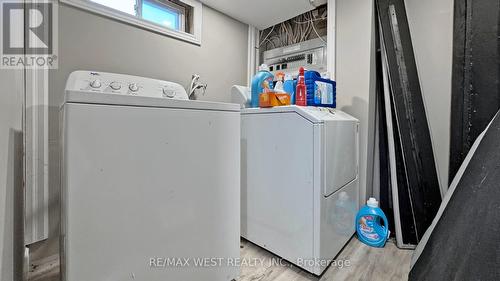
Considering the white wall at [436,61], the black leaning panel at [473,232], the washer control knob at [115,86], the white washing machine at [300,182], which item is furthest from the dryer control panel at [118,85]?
the white wall at [436,61]

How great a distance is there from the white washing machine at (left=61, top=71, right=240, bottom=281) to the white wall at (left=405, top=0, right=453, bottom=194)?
164 cm

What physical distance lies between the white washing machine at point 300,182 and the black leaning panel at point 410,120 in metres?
0.34

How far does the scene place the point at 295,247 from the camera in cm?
131

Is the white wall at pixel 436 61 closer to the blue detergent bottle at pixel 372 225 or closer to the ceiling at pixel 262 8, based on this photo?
the blue detergent bottle at pixel 372 225

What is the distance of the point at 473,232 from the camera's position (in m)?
0.67

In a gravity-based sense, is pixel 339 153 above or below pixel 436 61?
below

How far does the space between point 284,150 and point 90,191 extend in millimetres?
983

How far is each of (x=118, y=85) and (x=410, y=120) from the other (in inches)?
78.3

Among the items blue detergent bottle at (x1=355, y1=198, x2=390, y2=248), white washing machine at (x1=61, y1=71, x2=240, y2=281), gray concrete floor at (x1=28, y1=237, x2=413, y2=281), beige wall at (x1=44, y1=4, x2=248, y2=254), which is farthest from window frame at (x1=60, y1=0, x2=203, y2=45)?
blue detergent bottle at (x1=355, y1=198, x2=390, y2=248)

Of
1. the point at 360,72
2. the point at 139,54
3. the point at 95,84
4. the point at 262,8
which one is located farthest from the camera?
the point at 262,8

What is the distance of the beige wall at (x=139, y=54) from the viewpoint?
1.35 m

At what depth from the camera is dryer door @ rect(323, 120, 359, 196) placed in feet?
4.01

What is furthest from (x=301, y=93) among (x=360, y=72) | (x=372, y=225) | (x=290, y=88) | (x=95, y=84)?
(x=95, y=84)

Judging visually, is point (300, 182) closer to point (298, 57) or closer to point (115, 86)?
point (115, 86)
